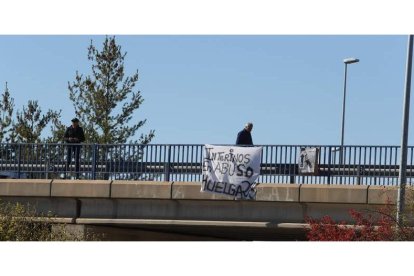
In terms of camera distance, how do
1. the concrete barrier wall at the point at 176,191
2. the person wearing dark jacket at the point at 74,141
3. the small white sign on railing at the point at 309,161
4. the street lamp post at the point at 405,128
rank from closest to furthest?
the street lamp post at the point at 405,128 < the concrete barrier wall at the point at 176,191 < the small white sign on railing at the point at 309,161 < the person wearing dark jacket at the point at 74,141

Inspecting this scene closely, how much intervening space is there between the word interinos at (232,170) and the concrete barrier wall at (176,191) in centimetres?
20

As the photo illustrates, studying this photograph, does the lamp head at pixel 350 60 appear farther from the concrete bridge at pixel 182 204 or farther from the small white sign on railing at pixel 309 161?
the small white sign on railing at pixel 309 161

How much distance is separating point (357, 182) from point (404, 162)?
1.77 meters

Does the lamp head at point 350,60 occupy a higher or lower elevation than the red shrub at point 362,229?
higher

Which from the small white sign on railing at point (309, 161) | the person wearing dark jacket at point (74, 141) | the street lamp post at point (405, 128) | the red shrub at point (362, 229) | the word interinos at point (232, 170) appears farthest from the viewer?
the person wearing dark jacket at point (74, 141)

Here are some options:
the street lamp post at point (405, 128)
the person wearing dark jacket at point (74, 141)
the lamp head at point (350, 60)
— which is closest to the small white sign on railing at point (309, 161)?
the street lamp post at point (405, 128)

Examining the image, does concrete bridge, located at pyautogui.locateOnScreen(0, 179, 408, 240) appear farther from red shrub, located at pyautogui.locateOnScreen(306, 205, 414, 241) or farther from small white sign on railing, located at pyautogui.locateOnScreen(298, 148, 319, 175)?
small white sign on railing, located at pyautogui.locateOnScreen(298, 148, 319, 175)

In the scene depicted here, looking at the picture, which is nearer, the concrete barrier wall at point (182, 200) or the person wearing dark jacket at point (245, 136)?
the concrete barrier wall at point (182, 200)

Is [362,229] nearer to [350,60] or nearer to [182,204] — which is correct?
[182,204]

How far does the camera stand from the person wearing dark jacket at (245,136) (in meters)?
30.3

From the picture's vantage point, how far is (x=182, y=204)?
1172 inches

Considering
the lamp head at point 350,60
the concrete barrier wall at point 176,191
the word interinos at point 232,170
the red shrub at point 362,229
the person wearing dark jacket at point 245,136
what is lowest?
the red shrub at point 362,229
